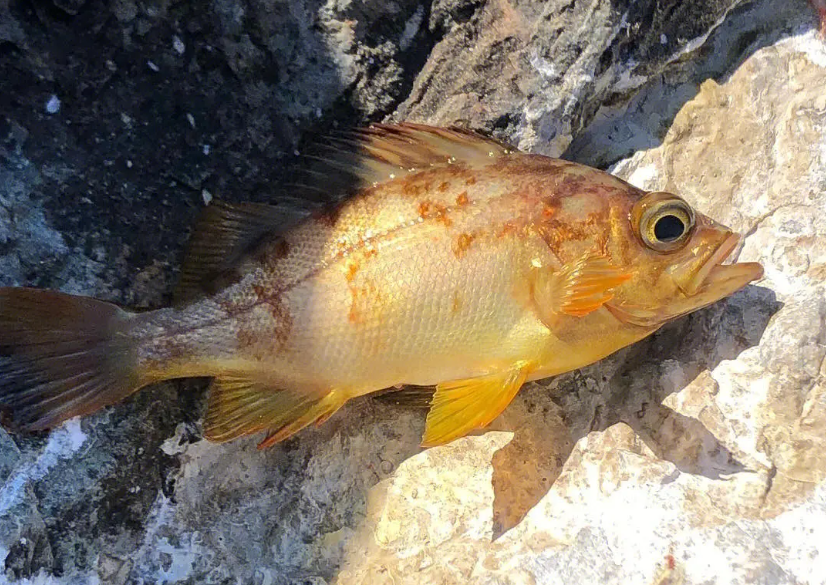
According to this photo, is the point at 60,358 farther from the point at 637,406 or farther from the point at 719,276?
the point at 719,276

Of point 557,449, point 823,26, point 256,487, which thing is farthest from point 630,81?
point 256,487

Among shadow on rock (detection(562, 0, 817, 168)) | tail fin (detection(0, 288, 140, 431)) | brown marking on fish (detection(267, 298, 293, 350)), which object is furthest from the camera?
shadow on rock (detection(562, 0, 817, 168))

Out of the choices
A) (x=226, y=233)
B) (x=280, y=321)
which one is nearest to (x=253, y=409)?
(x=280, y=321)

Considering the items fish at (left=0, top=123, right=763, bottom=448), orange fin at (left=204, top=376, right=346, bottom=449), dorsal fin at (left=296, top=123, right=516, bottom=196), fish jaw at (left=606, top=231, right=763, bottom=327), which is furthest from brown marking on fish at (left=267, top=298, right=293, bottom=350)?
fish jaw at (left=606, top=231, right=763, bottom=327)

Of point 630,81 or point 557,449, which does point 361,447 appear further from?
point 630,81

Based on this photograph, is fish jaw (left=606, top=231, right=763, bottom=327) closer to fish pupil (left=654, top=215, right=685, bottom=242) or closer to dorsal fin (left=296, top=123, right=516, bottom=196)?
fish pupil (left=654, top=215, right=685, bottom=242)

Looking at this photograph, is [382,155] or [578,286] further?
[382,155]

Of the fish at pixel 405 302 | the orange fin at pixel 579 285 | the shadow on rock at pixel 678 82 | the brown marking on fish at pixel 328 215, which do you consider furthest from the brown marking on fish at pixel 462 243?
the shadow on rock at pixel 678 82
